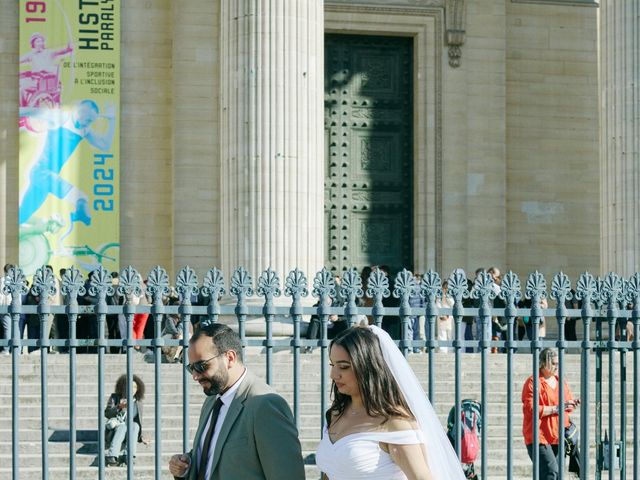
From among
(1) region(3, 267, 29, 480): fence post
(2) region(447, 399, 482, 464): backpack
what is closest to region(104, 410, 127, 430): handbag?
(2) region(447, 399, 482, 464): backpack

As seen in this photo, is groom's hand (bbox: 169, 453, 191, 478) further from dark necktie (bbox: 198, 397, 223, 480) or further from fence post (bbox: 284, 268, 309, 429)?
fence post (bbox: 284, 268, 309, 429)

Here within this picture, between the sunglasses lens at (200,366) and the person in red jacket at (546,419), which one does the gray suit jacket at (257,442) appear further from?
the person in red jacket at (546,419)

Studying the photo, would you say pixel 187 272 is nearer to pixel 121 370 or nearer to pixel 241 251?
pixel 121 370

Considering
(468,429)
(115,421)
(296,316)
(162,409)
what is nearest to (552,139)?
(162,409)

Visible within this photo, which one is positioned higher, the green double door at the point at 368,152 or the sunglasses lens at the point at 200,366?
the green double door at the point at 368,152

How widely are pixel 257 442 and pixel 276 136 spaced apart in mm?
11865

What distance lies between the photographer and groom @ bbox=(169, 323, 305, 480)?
6.12m

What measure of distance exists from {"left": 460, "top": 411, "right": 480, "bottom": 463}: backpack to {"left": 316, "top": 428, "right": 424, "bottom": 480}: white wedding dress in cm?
482

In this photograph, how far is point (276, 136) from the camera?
17812mm

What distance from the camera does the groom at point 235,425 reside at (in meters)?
6.12

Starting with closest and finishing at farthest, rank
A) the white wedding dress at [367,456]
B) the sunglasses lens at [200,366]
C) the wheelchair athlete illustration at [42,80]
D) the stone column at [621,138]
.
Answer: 1. the white wedding dress at [367,456]
2. the sunglasses lens at [200,366]
3. the stone column at [621,138]
4. the wheelchair athlete illustration at [42,80]

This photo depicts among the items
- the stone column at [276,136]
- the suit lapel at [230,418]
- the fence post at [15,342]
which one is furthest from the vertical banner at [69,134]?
the suit lapel at [230,418]

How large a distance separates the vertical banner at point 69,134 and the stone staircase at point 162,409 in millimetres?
5459

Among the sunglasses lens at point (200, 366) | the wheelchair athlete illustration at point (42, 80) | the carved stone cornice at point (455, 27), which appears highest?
the carved stone cornice at point (455, 27)
